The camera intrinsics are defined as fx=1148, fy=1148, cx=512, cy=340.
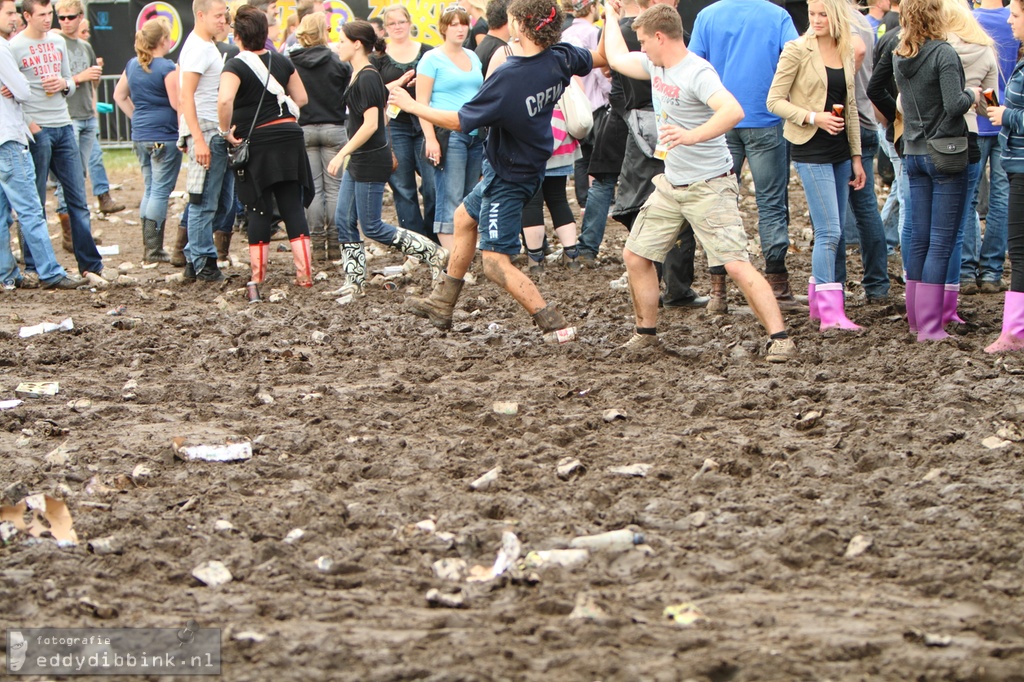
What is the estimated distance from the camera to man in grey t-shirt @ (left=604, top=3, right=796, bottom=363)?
247 inches

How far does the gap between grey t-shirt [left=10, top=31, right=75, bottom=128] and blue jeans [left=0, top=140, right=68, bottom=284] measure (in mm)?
395

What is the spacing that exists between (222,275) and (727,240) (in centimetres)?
521

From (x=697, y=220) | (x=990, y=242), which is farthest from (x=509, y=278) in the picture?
(x=990, y=242)

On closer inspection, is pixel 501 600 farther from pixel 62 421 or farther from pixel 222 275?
pixel 222 275

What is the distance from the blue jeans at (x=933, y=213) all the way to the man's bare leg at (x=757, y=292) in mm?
1031

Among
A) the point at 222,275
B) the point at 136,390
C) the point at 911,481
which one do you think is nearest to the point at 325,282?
the point at 222,275

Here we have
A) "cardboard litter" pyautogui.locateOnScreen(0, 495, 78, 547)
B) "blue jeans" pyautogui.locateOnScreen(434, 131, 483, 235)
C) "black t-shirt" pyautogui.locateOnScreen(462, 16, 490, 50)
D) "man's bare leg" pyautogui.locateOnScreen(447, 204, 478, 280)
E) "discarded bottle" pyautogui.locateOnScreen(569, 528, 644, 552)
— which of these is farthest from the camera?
"black t-shirt" pyautogui.locateOnScreen(462, 16, 490, 50)

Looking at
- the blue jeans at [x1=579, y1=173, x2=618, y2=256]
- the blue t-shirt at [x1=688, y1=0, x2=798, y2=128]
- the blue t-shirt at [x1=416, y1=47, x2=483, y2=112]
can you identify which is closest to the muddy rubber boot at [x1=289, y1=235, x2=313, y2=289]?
the blue t-shirt at [x1=416, y1=47, x2=483, y2=112]

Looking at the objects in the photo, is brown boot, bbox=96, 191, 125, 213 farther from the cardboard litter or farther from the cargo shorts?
the cardboard litter

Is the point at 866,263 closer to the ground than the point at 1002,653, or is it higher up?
closer to the ground

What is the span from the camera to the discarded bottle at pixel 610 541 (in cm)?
397

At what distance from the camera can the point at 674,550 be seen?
3965 millimetres

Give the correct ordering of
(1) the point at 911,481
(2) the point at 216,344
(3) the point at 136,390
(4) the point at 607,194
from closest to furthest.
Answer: (1) the point at 911,481, (3) the point at 136,390, (2) the point at 216,344, (4) the point at 607,194

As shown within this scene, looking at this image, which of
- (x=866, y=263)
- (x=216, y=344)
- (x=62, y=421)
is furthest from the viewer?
(x=866, y=263)
